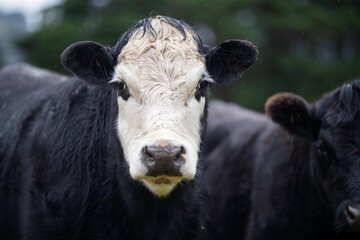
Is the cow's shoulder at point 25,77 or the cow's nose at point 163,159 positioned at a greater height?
the cow's nose at point 163,159

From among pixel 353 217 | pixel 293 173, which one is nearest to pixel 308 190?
pixel 293 173

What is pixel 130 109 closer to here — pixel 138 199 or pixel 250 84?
pixel 138 199

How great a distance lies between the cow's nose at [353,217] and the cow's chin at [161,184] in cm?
192

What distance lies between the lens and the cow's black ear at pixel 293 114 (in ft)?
27.3

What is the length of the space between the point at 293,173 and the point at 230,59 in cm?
220

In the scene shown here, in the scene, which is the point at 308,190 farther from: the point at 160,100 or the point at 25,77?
the point at 25,77

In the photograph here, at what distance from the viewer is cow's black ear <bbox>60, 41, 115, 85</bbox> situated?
6698 millimetres

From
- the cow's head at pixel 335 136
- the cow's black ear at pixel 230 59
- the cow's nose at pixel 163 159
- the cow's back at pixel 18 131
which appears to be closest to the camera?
the cow's nose at pixel 163 159

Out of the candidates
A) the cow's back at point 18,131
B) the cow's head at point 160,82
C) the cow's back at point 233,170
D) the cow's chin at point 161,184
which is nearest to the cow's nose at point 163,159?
the cow's head at point 160,82

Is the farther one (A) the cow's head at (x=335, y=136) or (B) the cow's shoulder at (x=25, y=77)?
(B) the cow's shoulder at (x=25, y=77)

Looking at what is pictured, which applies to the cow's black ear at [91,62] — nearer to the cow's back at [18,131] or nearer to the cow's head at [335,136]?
the cow's back at [18,131]

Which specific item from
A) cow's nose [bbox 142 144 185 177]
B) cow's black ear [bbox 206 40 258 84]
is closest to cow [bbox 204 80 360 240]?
cow's black ear [bbox 206 40 258 84]

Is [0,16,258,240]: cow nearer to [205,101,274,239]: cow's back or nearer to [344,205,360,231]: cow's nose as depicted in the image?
[344,205,360,231]: cow's nose

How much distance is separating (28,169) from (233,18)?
56.2 feet
